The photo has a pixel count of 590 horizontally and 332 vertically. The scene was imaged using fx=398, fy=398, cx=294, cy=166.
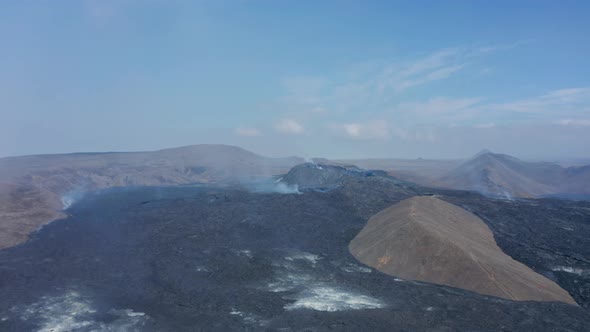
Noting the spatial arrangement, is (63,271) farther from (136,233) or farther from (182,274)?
(136,233)

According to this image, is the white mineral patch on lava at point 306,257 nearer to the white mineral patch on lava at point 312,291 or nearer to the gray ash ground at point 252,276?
the gray ash ground at point 252,276

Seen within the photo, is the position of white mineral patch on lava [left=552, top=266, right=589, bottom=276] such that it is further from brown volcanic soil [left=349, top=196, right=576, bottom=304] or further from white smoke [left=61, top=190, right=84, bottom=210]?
white smoke [left=61, top=190, right=84, bottom=210]

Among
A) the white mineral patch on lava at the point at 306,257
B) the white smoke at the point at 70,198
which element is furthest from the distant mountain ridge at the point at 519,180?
the white smoke at the point at 70,198

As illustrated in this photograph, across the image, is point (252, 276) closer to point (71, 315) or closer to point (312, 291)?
point (312, 291)

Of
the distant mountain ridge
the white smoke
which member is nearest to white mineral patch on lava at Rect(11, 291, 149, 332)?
the white smoke

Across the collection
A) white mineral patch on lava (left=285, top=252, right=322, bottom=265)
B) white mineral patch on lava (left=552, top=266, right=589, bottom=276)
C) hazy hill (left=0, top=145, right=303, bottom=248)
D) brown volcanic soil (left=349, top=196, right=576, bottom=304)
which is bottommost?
white mineral patch on lava (left=552, top=266, right=589, bottom=276)

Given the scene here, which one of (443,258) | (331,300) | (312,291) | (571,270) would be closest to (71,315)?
(312,291)

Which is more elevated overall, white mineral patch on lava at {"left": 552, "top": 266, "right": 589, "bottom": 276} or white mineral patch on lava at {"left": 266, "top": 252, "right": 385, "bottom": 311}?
white mineral patch on lava at {"left": 266, "top": 252, "right": 385, "bottom": 311}
